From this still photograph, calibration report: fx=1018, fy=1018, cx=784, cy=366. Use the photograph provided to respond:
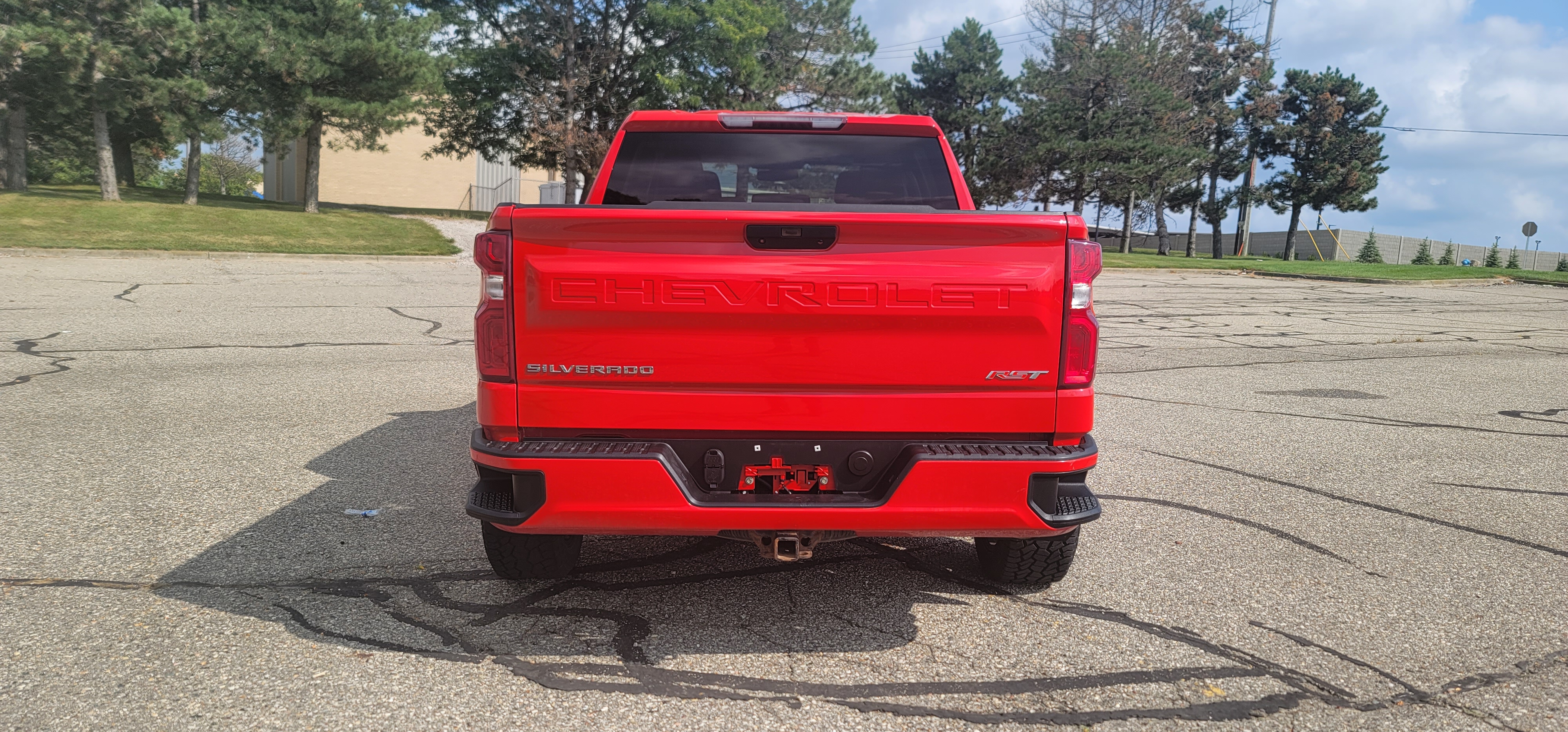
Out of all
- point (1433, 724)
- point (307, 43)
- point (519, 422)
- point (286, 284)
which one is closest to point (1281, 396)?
point (1433, 724)

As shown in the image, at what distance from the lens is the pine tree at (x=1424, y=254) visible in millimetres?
51344

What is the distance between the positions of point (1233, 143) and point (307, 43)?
4850 cm

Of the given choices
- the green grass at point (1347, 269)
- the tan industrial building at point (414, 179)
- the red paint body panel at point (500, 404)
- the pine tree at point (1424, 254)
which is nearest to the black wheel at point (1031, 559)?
the red paint body panel at point (500, 404)

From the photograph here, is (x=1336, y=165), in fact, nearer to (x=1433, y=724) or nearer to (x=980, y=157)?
(x=980, y=157)

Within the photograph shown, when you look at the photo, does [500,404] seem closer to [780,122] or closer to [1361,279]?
[780,122]

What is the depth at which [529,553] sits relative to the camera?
151 inches

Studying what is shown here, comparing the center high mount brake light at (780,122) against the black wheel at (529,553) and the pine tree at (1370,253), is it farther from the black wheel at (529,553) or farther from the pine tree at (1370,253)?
the pine tree at (1370,253)

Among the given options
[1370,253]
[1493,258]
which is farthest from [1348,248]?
[1493,258]

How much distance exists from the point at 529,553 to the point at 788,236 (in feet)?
5.38

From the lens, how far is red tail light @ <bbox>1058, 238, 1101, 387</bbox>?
10.4ft

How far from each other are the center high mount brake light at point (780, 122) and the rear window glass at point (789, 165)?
43 millimetres

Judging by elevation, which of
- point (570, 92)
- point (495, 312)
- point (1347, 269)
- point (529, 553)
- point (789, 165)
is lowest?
point (529, 553)

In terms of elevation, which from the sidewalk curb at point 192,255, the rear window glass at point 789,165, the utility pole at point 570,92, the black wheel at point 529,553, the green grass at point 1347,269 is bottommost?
the black wheel at point 529,553

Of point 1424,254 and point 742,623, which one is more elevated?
point 1424,254
